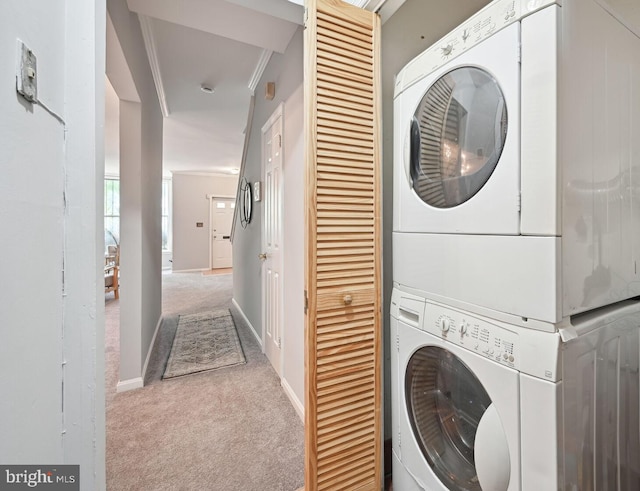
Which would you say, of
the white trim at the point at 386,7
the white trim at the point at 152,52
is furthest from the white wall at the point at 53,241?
the white trim at the point at 152,52

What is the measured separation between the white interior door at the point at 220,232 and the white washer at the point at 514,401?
7.56 meters

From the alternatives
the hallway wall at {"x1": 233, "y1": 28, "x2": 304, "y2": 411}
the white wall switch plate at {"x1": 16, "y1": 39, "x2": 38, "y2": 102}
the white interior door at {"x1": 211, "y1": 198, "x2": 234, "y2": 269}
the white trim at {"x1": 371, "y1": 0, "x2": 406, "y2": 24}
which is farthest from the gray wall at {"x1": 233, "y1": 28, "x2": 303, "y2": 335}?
the white interior door at {"x1": 211, "y1": 198, "x2": 234, "y2": 269}

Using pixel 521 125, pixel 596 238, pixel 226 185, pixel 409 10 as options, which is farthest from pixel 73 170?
pixel 226 185

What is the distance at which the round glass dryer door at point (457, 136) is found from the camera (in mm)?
779

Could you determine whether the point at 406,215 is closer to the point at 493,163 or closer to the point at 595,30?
the point at 493,163

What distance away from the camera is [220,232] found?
8008 millimetres

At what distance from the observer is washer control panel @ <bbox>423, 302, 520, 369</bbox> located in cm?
71

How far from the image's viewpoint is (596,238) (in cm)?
75

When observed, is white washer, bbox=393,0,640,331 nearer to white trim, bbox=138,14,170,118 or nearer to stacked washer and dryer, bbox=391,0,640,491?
stacked washer and dryer, bbox=391,0,640,491

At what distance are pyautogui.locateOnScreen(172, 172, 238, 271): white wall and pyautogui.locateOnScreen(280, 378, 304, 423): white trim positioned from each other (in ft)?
21.4

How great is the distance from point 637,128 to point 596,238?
0.46 m

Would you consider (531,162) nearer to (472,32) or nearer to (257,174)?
(472,32)

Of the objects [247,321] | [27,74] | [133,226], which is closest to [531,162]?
[27,74]

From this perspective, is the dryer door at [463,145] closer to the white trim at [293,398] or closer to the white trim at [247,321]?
the white trim at [293,398]
